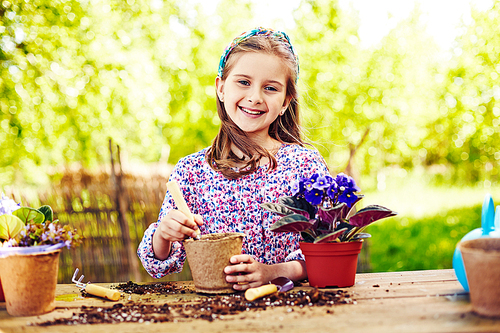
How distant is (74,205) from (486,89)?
14.2 metres

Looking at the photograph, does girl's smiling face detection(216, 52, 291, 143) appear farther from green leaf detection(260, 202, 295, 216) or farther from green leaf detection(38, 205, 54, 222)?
green leaf detection(38, 205, 54, 222)

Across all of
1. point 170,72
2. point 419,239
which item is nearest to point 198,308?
point 419,239

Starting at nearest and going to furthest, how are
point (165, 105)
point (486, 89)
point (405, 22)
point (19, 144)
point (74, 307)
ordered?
point (74, 307)
point (19, 144)
point (165, 105)
point (405, 22)
point (486, 89)

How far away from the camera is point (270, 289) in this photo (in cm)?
148

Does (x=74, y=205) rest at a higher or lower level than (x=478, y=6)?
lower

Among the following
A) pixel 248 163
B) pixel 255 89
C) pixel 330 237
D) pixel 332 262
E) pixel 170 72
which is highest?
pixel 170 72

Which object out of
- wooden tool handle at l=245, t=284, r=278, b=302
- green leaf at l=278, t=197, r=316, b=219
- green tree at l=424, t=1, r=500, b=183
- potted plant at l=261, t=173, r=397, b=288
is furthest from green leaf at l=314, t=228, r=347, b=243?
green tree at l=424, t=1, r=500, b=183

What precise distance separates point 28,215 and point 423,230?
7868mm

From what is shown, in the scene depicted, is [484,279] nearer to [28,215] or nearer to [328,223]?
[328,223]

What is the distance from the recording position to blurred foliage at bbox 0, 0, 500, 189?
23.7 feet

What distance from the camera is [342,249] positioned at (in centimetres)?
156

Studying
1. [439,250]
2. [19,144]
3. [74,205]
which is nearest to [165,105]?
[19,144]

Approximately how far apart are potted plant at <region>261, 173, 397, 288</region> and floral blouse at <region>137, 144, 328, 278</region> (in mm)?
502

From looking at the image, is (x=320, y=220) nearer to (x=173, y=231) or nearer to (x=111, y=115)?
(x=173, y=231)
